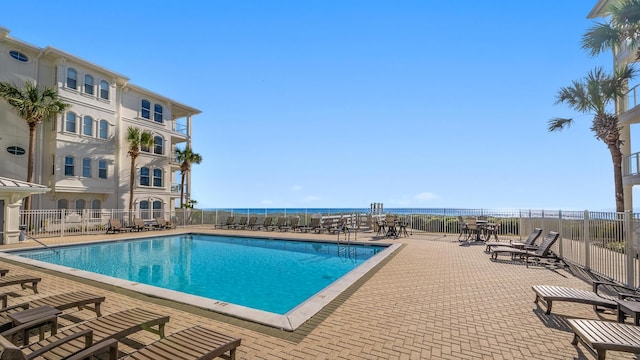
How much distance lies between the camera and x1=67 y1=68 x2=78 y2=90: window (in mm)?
19797

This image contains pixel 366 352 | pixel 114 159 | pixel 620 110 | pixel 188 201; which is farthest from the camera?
pixel 188 201

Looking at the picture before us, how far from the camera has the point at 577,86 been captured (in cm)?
1488

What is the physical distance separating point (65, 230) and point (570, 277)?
21070mm

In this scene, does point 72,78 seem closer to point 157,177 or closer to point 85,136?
point 85,136

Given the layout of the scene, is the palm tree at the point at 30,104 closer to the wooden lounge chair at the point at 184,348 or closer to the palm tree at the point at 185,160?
the palm tree at the point at 185,160

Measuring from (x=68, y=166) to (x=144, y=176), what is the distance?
16.7 feet

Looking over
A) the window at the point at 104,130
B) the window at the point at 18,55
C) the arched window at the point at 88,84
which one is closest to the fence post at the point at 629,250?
the window at the point at 104,130

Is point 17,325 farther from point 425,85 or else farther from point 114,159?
point 114,159

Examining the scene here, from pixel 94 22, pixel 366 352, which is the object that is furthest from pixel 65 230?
pixel 366 352

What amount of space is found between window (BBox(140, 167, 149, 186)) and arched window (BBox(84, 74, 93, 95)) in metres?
6.11

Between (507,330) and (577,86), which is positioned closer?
(507,330)

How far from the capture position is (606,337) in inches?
128

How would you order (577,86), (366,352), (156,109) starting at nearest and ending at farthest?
1. (366,352)
2. (577,86)
3. (156,109)

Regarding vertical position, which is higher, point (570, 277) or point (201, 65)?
point (201, 65)
